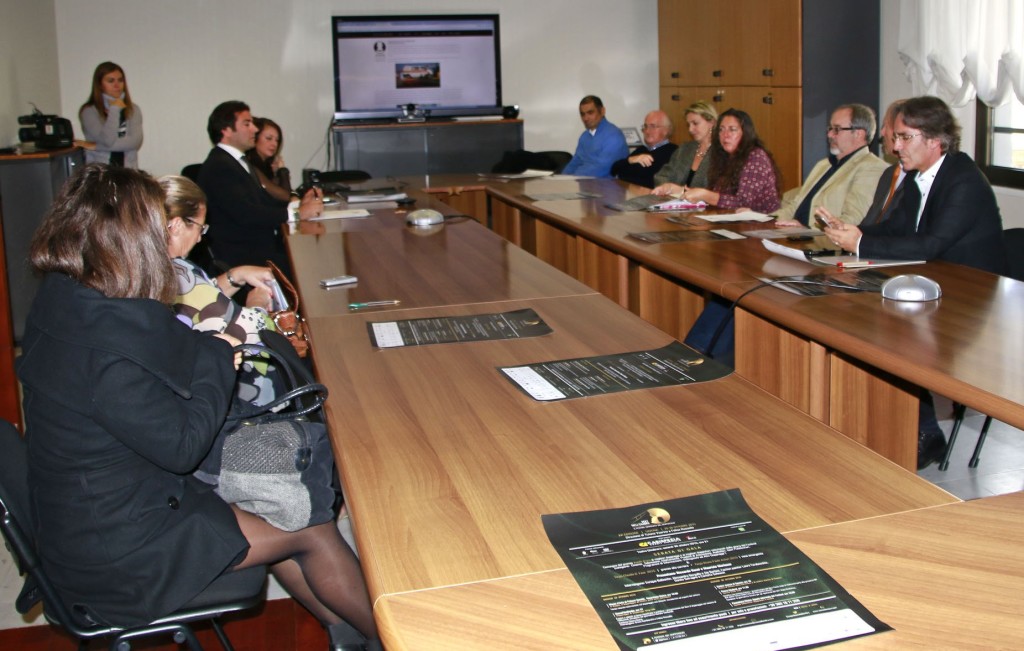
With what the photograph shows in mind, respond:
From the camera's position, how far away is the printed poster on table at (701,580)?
1.11 metres

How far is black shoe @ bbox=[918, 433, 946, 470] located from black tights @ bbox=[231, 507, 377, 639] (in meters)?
2.16

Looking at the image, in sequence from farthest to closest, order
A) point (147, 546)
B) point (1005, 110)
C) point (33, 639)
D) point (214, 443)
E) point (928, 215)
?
point (1005, 110)
point (928, 215)
point (33, 639)
point (214, 443)
point (147, 546)

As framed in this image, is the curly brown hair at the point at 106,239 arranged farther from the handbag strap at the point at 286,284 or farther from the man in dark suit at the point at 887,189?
the man in dark suit at the point at 887,189

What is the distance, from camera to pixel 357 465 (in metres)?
1.67

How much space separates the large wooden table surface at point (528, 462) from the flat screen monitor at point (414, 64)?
747 centimetres

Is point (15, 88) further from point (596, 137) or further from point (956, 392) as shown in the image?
point (956, 392)

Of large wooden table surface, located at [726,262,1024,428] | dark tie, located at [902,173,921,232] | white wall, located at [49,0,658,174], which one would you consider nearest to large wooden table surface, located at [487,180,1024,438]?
large wooden table surface, located at [726,262,1024,428]

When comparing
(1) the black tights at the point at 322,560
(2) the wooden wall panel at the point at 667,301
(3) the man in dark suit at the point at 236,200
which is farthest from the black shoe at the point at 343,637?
(3) the man in dark suit at the point at 236,200

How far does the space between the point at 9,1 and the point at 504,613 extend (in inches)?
291

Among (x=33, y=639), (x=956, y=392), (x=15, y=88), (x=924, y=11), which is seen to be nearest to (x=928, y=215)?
(x=956, y=392)

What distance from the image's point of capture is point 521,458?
1.66 metres

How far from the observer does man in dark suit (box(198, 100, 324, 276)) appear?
490 cm

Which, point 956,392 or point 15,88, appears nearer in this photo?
point 956,392

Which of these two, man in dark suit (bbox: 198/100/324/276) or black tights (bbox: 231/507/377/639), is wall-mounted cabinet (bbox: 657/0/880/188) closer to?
man in dark suit (bbox: 198/100/324/276)
